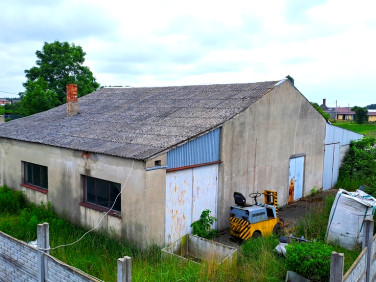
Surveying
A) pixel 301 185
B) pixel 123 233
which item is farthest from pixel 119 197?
pixel 301 185

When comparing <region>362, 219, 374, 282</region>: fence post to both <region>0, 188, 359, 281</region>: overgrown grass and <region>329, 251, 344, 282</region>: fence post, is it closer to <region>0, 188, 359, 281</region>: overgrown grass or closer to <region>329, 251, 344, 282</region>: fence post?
<region>0, 188, 359, 281</region>: overgrown grass

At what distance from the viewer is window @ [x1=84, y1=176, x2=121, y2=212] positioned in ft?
31.9

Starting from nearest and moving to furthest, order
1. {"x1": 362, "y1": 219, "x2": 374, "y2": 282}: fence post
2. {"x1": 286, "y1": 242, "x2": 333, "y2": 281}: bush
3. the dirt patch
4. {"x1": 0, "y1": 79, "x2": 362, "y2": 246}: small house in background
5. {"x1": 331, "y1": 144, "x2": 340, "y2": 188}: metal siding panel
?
{"x1": 286, "y1": 242, "x2": 333, "y2": 281}: bush < {"x1": 362, "y1": 219, "x2": 374, "y2": 282}: fence post < {"x1": 0, "y1": 79, "x2": 362, "y2": 246}: small house in background < the dirt patch < {"x1": 331, "y1": 144, "x2": 340, "y2": 188}: metal siding panel

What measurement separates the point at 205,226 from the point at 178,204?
1307 millimetres

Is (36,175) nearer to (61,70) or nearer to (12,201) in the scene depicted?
(12,201)

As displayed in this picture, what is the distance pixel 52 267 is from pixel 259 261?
13.8 ft

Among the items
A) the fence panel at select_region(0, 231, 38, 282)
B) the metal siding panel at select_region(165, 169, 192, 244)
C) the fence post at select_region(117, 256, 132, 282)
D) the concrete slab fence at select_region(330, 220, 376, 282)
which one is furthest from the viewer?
the metal siding panel at select_region(165, 169, 192, 244)

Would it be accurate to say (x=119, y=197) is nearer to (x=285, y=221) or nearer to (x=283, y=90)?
(x=285, y=221)

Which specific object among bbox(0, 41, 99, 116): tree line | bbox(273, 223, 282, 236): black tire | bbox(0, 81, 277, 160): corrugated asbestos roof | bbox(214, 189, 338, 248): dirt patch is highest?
bbox(0, 41, 99, 116): tree line

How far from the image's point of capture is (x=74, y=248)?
28.8 feet

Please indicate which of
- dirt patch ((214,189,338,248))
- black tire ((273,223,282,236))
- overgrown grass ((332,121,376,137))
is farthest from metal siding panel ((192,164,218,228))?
overgrown grass ((332,121,376,137))

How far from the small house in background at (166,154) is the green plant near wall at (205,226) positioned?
0.62 ft

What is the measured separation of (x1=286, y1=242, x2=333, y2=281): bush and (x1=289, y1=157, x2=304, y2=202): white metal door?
7.96 metres

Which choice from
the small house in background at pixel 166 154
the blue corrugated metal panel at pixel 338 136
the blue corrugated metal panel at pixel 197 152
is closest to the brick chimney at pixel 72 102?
the small house in background at pixel 166 154
